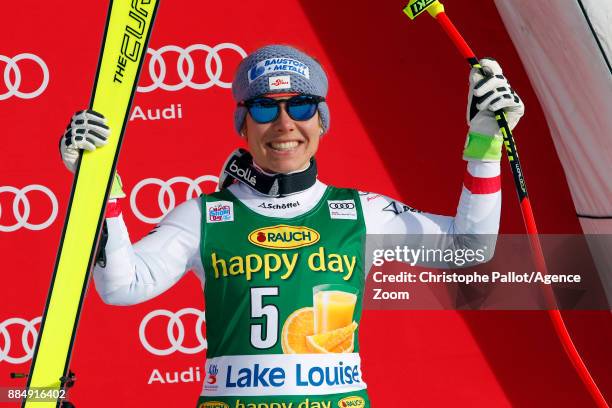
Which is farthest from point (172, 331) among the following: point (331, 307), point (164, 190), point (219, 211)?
point (331, 307)

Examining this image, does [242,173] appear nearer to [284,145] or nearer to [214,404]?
[284,145]

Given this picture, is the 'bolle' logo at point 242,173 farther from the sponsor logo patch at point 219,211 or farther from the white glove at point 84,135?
the white glove at point 84,135

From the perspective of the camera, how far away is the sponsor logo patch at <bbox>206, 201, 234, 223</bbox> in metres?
2.66

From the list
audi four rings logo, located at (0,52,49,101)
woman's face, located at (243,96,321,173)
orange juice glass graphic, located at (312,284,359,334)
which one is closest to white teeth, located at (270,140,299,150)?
woman's face, located at (243,96,321,173)

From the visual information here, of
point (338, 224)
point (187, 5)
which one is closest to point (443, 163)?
point (187, 5)

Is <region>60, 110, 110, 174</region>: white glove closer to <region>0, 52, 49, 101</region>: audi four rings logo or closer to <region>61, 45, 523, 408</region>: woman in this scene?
<region>61, 45, 523, 408</region>: woman

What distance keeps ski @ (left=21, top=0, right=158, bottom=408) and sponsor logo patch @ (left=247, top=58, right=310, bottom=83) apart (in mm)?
293

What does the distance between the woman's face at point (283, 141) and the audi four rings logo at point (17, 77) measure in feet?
4.30

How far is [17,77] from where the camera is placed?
3.74 metres

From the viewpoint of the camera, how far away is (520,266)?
3836 millimetres

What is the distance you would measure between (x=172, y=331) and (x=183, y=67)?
88cm

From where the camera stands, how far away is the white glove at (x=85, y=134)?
99.0 inches

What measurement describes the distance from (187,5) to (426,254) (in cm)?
149

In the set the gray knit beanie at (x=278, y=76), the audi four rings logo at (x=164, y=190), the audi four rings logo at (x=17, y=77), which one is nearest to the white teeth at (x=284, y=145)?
the gray knit beanie at (x=278, y=76)
